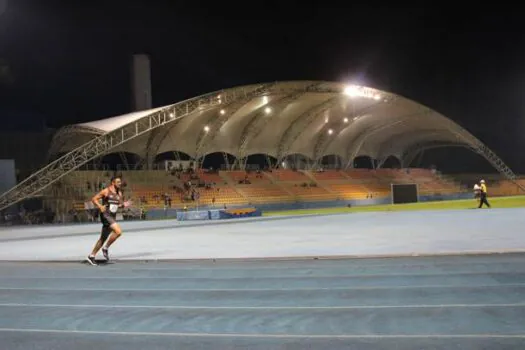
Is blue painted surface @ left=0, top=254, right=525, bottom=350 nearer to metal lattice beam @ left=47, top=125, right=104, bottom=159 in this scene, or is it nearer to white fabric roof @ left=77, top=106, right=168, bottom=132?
white fabric roof @ left=77, top=106, right=168, bottom=132

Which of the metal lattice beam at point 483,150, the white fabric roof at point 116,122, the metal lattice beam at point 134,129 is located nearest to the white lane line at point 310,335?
the metal lattice beam at point 134,129

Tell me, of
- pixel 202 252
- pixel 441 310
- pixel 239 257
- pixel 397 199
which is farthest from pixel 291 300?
pixel 397 199

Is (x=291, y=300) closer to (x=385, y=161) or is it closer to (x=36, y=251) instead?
(x=36, y=251)

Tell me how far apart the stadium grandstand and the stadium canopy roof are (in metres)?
0.14

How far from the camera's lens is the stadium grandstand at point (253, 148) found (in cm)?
4494

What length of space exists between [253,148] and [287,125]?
17.4 feet

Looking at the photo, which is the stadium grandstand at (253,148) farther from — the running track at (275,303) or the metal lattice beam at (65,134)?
the running track at (275,303)

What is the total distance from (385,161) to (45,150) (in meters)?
56.0

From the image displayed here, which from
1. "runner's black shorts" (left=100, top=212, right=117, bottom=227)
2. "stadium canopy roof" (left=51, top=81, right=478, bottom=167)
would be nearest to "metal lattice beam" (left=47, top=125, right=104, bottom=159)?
"stadium canopy roof" (left=51, top=81, right=478, bottom=167)

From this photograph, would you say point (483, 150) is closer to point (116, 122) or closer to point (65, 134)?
point (116, 122)

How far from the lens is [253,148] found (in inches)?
2670

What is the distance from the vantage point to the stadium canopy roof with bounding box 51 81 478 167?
164 feet

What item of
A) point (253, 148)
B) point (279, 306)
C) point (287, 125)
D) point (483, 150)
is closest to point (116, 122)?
point (253, 148)

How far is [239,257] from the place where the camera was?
Result: 12.5 meters
